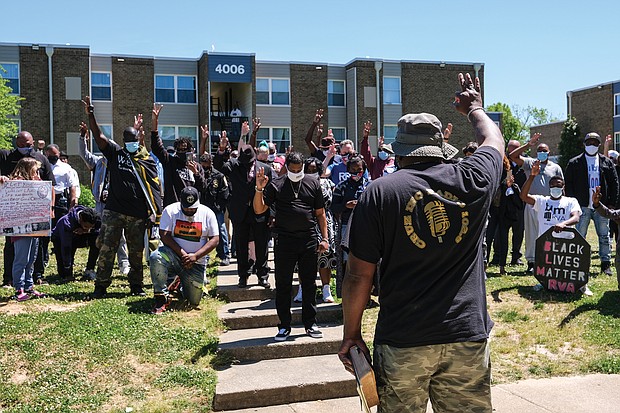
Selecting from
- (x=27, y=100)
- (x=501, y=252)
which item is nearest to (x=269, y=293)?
(x=501, y=252)

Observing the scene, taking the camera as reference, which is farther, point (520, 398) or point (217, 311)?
point (217, 311)

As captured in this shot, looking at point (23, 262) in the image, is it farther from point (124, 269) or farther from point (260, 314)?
point (260, 314)

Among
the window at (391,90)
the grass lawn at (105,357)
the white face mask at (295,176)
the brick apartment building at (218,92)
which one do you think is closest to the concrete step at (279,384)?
the grass lawn at (105,357)

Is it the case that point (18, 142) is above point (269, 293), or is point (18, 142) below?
above

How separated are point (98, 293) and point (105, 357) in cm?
245

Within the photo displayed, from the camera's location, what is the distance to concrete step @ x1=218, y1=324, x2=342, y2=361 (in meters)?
6.32

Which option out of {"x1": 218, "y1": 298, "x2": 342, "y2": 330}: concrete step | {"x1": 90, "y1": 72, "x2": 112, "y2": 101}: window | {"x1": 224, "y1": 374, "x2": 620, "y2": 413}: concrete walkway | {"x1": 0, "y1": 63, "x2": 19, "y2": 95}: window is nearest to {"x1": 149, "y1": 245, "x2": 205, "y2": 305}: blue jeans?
{"x1": 218, "y1": 298, "x2": 342, "y2": 330}: concrete step

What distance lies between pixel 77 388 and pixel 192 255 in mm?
2488

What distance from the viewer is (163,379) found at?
5.74 m

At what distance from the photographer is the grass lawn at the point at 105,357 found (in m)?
5.35

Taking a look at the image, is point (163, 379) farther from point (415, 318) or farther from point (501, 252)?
point (501, 252)

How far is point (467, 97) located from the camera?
12.5 ft

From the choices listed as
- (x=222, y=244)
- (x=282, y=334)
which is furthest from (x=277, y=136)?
(x=282, y=334)

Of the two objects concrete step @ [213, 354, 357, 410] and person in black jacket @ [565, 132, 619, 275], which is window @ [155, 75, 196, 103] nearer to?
person in black jacket @ [565, 132, 619, 275]
